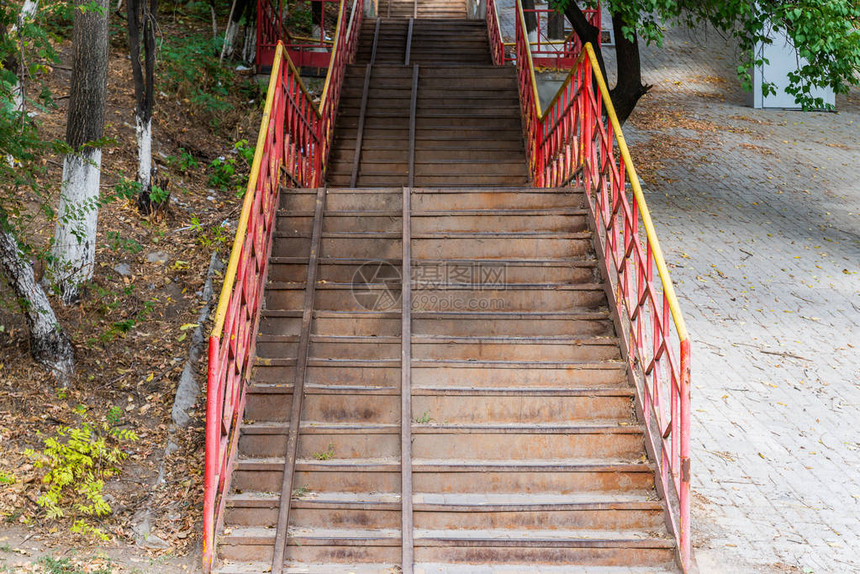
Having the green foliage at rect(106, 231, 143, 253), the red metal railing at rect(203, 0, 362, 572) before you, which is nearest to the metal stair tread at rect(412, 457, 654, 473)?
the red metal railing at rect(203, 0, 362, 572)

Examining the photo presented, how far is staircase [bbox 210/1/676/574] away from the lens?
15.5 ft

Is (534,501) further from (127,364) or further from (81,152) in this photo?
(81,152)

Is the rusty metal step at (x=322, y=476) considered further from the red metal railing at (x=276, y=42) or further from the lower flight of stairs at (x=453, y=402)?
the red metal railing at (x=276, y=42)

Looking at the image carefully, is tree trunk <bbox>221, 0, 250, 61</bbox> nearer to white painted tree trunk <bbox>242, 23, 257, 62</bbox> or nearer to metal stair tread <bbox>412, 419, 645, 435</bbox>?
white painted tree trunk <bbox>242, 23, 257, 62</bbox>

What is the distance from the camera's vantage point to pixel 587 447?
5.29 meters

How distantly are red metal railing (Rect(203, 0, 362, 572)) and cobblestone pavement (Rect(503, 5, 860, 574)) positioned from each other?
10.0 ft

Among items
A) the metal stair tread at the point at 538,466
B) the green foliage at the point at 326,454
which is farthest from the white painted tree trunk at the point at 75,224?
the metal stair tread at the point at 538,466

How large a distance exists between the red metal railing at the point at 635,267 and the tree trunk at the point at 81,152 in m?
4.42

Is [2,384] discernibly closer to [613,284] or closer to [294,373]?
[294,373]

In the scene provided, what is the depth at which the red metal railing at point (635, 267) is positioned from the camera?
4734mm

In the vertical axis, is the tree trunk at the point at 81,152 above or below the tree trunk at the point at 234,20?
below

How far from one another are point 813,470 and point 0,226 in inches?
257

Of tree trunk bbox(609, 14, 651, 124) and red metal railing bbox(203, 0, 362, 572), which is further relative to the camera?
tree trunk bbox(609, 14, 651, 124)

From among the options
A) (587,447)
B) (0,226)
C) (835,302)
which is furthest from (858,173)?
(0,226)
